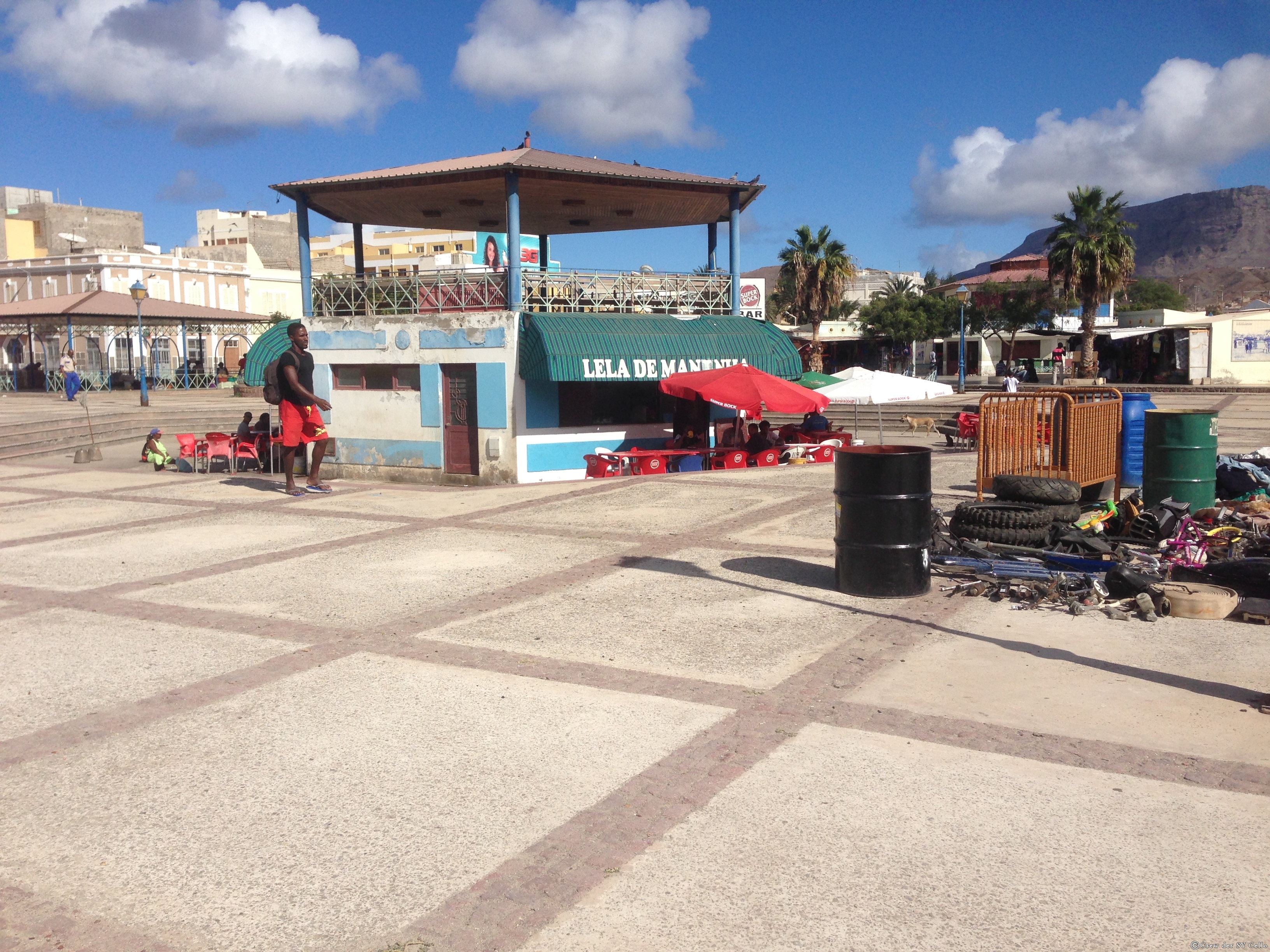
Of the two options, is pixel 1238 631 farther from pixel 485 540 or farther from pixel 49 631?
pixel 49 631

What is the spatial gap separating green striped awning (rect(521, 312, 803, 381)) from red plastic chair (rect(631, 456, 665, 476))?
143 cm

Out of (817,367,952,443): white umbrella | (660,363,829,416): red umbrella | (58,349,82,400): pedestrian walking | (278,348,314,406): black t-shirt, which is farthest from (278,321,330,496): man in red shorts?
(58,349,82,400): pedestrian walking

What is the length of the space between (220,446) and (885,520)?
14734 millimetres

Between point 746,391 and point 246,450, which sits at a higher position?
point 746,391

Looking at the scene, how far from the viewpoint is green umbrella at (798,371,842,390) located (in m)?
19.2

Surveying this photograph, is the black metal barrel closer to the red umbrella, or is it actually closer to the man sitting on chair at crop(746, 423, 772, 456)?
the red umbrella

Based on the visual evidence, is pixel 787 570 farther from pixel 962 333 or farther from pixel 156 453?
pixel 962 333

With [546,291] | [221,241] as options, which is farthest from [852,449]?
[221,241]

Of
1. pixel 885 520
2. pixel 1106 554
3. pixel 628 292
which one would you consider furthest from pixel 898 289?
pixel 885 520

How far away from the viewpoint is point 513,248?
17125mm

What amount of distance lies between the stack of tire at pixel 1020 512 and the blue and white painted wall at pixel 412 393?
882cm

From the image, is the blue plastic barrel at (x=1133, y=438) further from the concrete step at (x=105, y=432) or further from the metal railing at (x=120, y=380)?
the metal railing at (x=120, y=380)

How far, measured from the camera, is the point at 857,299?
101000 millimetres

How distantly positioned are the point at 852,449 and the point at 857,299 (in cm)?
9619
